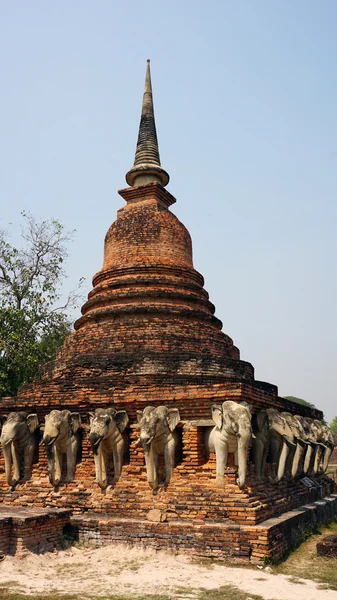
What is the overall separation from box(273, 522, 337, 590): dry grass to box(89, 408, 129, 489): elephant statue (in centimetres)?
341

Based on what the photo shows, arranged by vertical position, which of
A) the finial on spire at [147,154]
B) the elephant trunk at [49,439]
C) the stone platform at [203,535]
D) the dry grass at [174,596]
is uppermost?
the finial on spire at [147,154]

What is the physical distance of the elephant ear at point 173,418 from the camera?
9398 millimetres

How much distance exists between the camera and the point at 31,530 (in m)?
8.31

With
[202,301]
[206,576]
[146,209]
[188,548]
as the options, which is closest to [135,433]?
[188,548]

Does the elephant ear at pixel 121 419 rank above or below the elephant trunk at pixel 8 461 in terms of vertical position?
above

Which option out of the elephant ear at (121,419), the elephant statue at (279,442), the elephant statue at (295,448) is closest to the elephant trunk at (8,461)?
the elephant ear at (121,419)

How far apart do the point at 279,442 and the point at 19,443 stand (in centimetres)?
525

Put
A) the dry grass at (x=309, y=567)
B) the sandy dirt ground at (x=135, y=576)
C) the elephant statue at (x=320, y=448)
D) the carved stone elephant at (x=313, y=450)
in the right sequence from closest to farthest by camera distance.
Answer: the sandy dirt ground at (x=135, y=576), the dry grass at (x=309, y=567), the carved stone elephant at (x=313, y=450), the elephant statue at (x=320, y=448)

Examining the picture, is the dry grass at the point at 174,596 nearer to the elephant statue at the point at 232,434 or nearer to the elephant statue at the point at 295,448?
the elephant statue at the point at 232,434

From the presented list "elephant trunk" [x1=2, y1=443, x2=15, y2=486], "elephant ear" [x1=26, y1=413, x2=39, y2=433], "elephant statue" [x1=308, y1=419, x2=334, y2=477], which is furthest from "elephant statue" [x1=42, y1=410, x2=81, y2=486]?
"elephant statue" [x1=308, y1=419, x2=334, y2=477]

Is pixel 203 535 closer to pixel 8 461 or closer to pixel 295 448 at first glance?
pixel 295 448

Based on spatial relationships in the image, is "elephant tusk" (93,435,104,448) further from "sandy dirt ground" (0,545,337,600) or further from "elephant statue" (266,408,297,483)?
"elephant statue" (266,408,297,483)

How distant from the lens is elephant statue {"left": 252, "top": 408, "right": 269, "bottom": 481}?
A: 32.5 ft

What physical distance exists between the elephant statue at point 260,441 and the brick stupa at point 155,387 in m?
0.27
